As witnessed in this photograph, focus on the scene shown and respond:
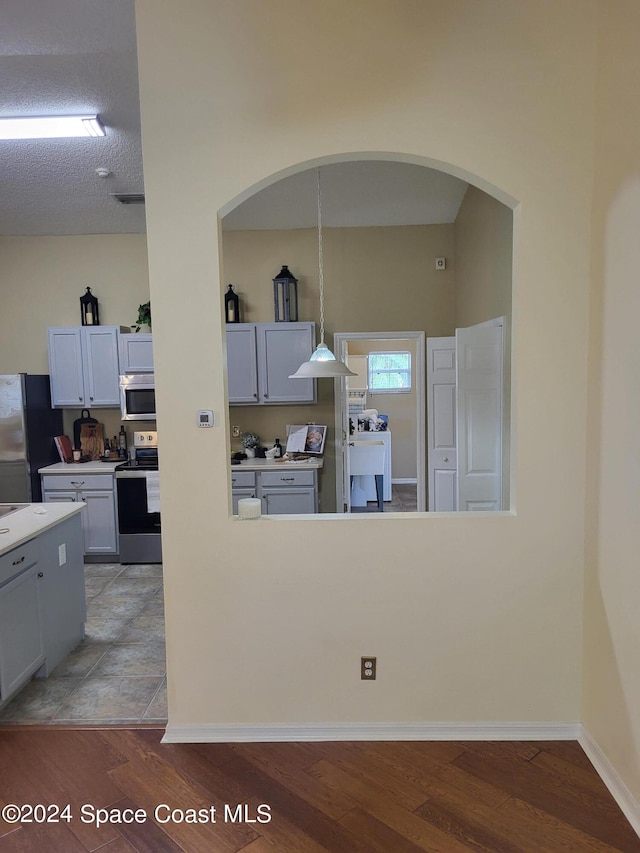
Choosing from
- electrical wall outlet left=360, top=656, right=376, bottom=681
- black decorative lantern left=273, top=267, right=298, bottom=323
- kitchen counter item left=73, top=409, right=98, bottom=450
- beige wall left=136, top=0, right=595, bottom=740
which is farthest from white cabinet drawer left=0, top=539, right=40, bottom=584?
black decorative lantern left=273, top=267, right=298, bottom=323

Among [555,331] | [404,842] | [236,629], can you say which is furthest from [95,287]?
[404,842]

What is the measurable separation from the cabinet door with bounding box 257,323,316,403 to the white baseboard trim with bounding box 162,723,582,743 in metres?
3.09

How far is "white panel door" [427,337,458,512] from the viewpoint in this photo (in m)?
4.52

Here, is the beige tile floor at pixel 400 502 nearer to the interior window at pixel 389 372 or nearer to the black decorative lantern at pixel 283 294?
the interior window at pixel 389 372

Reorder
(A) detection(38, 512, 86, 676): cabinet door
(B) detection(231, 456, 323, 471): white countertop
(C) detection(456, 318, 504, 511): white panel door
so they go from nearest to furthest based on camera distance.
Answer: (A) detection(38, 512, 86, 676): cabinet door
(C) detection(456, 318, 504, 511): white panel door
(B) detection(231, 456, 323, 471): white countertop

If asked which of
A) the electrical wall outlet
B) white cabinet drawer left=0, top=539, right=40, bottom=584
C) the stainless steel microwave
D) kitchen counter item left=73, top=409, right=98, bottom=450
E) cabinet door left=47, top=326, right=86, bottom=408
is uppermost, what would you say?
cabinet door left=47, top=326, right=86, bottom=408

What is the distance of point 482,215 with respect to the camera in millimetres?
4125

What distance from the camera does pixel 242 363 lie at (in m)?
5.04

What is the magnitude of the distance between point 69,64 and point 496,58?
7.20 feet

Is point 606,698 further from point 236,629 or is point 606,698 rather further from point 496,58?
point 496,58

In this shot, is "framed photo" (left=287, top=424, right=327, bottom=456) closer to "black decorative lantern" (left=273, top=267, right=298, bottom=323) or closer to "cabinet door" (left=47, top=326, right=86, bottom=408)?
"black decorative lantern" (left=273, top=267, right=298, bottom=323)

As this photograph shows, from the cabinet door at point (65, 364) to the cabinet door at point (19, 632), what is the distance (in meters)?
2.54

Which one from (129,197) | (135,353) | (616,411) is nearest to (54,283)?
(135,353)

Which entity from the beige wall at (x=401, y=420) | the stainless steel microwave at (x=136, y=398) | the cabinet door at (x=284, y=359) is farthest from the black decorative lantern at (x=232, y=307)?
the beige wall at (x=401, y=420)
